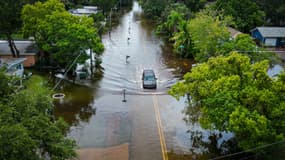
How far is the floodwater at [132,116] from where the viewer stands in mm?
20250

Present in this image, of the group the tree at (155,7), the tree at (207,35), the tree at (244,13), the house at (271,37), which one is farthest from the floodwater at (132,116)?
the tree at (155,7)

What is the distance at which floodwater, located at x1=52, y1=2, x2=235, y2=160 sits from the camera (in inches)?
797

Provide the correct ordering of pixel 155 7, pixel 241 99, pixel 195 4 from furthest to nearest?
1. pixel 155 7
2. pixel 195 4
3. pixel 241 99

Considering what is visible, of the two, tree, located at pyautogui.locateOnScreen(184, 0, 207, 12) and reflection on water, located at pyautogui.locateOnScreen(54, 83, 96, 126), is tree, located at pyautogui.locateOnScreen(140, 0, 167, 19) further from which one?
reflection on water, located at pyautogui.locateOnScreen(54, 83, 96, 126)

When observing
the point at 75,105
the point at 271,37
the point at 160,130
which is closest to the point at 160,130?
the point at 160,130

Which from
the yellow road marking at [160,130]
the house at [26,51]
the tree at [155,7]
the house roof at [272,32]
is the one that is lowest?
the yellow road marking at [160,130]

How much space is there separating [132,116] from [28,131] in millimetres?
12036

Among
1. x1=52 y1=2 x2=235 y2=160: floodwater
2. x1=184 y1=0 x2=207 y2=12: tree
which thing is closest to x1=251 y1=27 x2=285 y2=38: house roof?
x1=52 y1=2 x2=235 y2=160: floodwater

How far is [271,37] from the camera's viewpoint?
4222 centimetres

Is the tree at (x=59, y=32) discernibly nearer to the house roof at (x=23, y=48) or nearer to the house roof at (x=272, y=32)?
the house roof at (x=23, y=48)

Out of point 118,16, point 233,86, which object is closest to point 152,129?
point 233,86

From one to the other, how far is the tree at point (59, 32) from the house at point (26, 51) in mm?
1849

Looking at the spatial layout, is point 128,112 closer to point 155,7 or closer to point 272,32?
point 272,32

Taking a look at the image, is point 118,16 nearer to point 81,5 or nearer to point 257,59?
point 81,5
